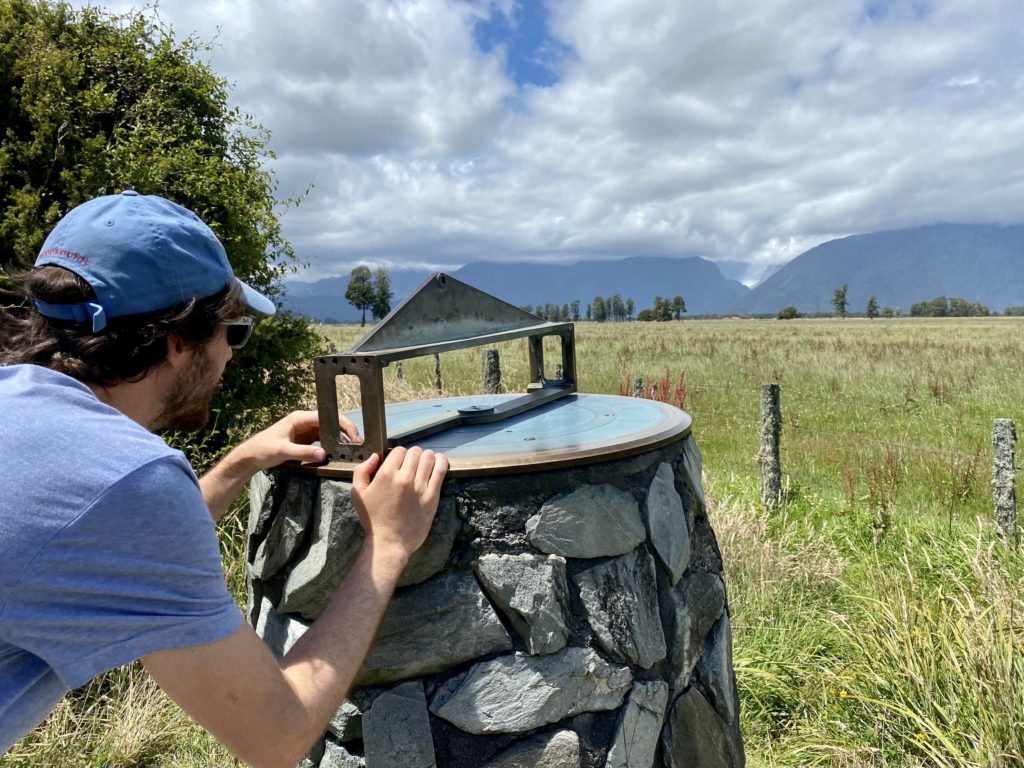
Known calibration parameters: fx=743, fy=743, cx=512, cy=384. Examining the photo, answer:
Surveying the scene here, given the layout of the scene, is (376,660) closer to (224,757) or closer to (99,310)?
(99,310)

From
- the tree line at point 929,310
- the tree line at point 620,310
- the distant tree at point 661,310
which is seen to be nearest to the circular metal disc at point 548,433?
the tree line at point 620,310

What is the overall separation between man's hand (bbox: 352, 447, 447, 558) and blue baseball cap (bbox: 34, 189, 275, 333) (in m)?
0.63

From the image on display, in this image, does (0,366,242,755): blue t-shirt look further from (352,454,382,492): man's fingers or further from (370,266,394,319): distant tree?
(370,266,394,319): distant tree

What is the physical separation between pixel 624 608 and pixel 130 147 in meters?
4.73

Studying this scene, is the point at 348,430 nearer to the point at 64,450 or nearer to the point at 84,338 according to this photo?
the point at 84,338

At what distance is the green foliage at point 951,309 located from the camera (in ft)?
318

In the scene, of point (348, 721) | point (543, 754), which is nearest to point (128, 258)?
point (348, 721)

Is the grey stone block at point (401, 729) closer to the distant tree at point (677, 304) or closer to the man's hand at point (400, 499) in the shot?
the man's hand at point (400, 499)

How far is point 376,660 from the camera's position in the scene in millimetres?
2143

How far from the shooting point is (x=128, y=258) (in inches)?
58.5

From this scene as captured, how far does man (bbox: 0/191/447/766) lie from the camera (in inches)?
46.6

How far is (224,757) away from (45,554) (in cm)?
276

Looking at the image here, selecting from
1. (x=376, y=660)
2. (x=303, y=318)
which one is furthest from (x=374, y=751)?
(x=303, y=318)

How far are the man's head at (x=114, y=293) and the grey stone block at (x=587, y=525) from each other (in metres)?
1.11
